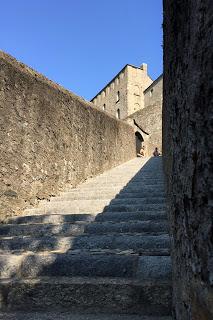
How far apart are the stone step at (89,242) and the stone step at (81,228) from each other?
0.25m

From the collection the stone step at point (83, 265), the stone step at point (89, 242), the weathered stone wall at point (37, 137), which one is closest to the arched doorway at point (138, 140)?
the weathered stone wall at point (37, 137)

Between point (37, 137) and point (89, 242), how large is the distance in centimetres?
269

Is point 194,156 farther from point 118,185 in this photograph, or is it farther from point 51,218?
point 118,185

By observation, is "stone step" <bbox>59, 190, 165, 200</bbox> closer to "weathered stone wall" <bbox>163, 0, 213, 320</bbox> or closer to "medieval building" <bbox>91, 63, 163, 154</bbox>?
"weathered stone wall" <bbox>163, 0, 213, 320</bbox>

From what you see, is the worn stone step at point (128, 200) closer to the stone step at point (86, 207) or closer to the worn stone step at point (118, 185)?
the stone step at point (86, 207)

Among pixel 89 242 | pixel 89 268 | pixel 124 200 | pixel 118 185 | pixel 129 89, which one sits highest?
pixel 129 89

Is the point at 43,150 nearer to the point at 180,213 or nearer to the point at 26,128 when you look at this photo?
the point at 26,128

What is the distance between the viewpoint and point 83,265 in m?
2.95

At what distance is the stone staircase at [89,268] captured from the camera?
2.46 metres

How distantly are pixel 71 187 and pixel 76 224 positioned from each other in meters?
2.85

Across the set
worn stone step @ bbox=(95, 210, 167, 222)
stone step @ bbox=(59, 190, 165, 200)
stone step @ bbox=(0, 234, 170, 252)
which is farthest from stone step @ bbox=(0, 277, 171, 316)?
stone step @ bbox=(59, 190, 165, 200)

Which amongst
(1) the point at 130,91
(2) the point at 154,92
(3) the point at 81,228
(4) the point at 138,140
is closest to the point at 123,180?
(3) the point at 81,228

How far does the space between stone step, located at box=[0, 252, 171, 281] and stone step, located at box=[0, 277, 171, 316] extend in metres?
0.16

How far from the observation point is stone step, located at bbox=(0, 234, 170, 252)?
331 centimetres
